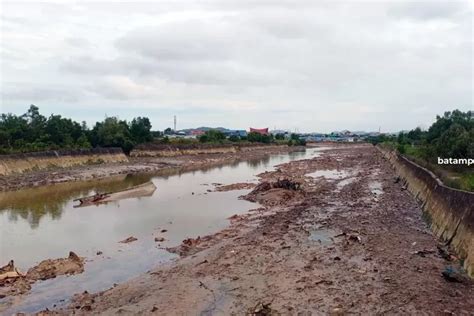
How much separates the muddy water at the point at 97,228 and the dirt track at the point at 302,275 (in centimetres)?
128

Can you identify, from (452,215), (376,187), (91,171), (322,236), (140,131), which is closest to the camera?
(452,215)

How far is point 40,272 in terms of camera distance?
1471cm

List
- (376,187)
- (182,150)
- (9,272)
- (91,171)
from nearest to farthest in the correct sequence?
(9,272), (376,187), (91,171), (182,150)

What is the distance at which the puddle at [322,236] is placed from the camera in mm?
18422

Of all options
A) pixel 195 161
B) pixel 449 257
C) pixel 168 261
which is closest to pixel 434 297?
pixel 449 257

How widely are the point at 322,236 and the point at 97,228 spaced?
37.0 ft

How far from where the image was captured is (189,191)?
3784 centimetres

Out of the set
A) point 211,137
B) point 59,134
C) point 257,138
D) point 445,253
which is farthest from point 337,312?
point 257,138

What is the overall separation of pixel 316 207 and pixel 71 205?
646 inches

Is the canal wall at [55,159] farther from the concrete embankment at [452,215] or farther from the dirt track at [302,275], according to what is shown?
the concrete embankment at [452,215]

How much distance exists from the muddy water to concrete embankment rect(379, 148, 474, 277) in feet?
34.1

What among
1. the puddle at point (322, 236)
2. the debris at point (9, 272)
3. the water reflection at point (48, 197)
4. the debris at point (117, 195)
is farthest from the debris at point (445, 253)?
the debris at point (117, 195)

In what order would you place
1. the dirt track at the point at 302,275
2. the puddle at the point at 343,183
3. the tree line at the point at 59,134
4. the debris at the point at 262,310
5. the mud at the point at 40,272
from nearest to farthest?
the debris at the point at 262,310, the dirt track at the point at 302,275, the mud at the point at 40,272, the puddle at the point at 343,183, the tree line at the point at 59,134

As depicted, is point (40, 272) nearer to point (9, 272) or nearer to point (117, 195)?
point (9, 272)
